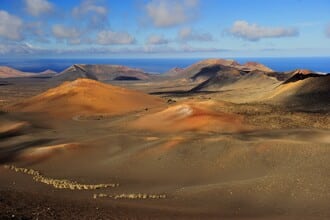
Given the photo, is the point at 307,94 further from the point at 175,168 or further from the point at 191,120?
the point at 175,168

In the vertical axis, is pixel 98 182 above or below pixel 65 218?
below

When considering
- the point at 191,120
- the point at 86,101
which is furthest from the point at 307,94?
the point at 86,101

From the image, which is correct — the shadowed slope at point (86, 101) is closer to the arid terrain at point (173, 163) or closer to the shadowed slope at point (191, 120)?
the arid terrain at point (173, 163)

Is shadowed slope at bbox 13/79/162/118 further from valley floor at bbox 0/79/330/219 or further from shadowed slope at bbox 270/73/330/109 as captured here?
shadowed slope at bbox 270/73/330/109

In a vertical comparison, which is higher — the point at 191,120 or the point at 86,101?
the point at 191,120

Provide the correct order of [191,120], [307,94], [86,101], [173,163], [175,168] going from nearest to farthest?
1. [175,168]
2. [173,163]
3. [191,120]
4. [307,94]
5. [86,101]

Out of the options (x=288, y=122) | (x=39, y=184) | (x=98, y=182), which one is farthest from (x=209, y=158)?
(x=288, y=122)

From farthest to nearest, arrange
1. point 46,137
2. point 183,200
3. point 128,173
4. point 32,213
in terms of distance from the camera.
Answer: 1. point 46,137
2. point 128,173
3. point 183,200
4. point 32,213

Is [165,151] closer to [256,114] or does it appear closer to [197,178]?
[197,178]

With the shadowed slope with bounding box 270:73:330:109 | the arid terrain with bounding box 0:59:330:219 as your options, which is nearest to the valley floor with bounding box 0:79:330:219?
the arid terrain with bounding box 0:59:330:219

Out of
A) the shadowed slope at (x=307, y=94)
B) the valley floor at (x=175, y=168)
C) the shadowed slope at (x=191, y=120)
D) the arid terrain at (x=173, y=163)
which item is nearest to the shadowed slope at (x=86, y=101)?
the arid terrain at (x=173, y=163)
